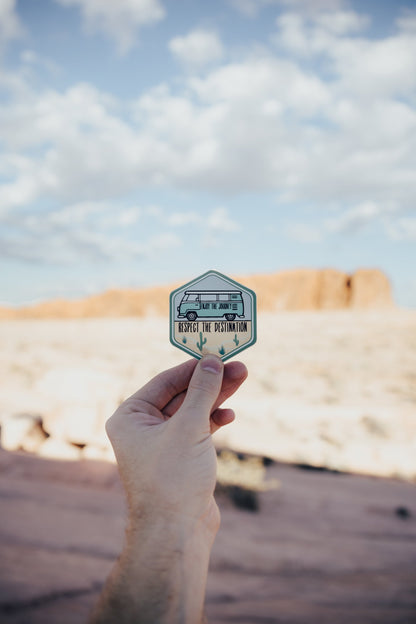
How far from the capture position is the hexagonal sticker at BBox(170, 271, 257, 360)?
181cm

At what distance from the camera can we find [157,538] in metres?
1.34

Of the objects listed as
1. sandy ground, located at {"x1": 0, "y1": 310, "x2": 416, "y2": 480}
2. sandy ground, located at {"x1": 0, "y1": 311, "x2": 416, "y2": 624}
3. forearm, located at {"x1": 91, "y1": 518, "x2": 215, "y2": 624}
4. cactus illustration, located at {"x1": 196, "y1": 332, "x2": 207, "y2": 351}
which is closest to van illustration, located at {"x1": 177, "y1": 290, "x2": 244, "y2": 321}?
cactus illustration, located at {"x1": 196, "y1": 332, "x2": 207, "y2": 351}

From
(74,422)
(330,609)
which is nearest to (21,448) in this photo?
(74,422)

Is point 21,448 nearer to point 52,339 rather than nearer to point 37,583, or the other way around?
point 37,583

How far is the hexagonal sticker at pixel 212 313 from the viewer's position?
71.1 inches

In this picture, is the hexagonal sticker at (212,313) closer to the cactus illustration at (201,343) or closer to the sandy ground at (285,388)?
the cactus illustration at (201,343)

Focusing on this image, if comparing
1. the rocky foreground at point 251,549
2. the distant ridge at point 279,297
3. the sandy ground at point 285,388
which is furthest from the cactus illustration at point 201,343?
the distant ridge at point 279,297

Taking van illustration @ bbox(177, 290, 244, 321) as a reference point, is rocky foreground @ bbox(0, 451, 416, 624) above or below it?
below

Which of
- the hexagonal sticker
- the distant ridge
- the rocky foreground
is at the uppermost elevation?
the distant ridge

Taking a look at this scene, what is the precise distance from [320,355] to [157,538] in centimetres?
1508

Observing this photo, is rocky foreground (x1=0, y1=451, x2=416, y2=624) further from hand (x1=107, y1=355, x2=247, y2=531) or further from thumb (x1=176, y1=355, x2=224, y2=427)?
thumb (x1=176, y1=355, x2=224, y2=427)

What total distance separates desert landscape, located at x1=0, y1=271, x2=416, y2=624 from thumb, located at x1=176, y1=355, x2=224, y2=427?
276 cm

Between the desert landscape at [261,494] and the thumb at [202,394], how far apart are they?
276 cm

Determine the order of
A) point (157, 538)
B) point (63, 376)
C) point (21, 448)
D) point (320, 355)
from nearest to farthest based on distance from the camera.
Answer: point (157, 538), point (21, 448), point (63, 376), point (320, 355)
